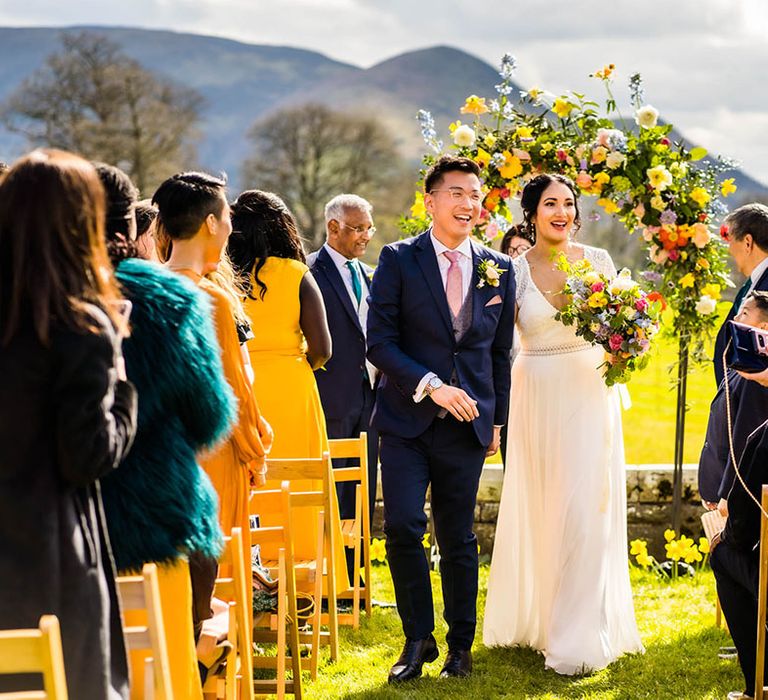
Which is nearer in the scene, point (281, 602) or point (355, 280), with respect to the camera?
point (281, 602)

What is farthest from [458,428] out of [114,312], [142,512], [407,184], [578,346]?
[407,184]

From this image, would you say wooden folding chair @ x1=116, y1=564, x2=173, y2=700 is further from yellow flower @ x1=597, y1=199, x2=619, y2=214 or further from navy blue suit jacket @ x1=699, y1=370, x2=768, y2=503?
yellow flower @ x1=597, y1=199, x2=619, y2=214

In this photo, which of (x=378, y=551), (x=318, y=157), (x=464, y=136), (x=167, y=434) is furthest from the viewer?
(x=318, y=157)

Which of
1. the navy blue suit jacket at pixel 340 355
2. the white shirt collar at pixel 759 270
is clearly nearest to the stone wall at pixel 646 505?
the navy blue suit jacket at pixel 340 355

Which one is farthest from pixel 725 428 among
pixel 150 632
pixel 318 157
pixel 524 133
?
pixel 318 157

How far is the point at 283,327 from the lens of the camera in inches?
281

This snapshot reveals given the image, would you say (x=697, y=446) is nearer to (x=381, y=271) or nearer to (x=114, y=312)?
(x=381, y=271)

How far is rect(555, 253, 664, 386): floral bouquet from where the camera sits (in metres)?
6.33

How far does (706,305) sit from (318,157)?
67.8 meters

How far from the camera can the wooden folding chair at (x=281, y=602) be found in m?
5.19

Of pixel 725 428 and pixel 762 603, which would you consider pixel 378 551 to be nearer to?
pixel 725 428

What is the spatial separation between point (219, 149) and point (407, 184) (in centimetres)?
11709

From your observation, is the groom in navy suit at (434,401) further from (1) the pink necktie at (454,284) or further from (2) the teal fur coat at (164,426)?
(2) the teal fur coat at (164,426)

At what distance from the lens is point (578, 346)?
665 centimetres
